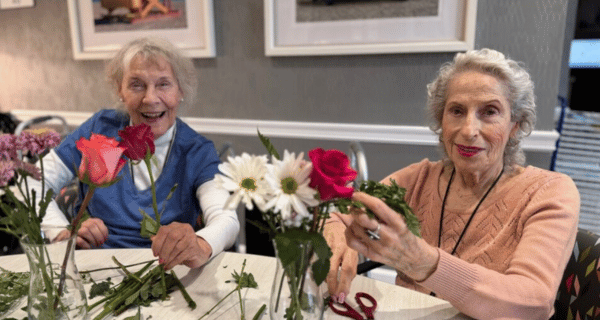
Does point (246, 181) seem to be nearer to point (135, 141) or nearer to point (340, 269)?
point (135, 141)

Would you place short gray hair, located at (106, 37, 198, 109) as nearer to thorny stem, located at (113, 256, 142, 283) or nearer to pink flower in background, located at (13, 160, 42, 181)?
thorny stem, located at (113, 256, 142, 283)

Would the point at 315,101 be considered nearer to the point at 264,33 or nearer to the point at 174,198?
the point at 264,33

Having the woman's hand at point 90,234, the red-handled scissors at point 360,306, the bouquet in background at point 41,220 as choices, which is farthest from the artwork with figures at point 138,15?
the red-handled scissors at point 360,306

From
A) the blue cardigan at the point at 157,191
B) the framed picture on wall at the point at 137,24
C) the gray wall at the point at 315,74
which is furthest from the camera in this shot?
the framed picture on wall at the point at 137,24

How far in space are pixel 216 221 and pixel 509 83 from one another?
939 mm

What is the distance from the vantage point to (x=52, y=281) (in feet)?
2.14

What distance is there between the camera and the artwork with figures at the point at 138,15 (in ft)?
7.89

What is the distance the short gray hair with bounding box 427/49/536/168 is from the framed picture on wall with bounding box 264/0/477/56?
830 mm

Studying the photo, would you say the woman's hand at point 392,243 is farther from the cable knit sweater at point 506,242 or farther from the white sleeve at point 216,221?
the white sleeve at point 216,221

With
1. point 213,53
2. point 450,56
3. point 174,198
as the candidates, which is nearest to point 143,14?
point 213,53

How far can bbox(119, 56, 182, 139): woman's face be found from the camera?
56.7 inches

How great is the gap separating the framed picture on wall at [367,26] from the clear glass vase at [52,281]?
174cm

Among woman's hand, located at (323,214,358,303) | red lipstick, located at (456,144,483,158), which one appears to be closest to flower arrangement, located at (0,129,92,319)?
woman's hand, located at (323,214,358,303)

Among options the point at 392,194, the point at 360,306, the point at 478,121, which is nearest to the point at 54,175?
the point at 360,306
